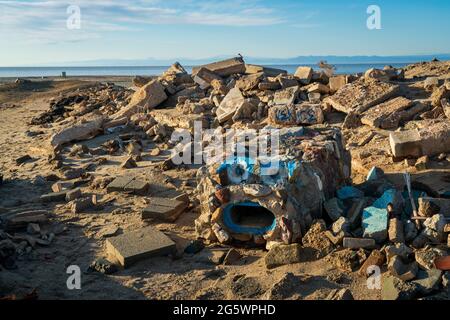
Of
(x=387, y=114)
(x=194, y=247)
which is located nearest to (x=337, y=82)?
(x=387, y=114)

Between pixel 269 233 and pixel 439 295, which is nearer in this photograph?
pixel 439 295

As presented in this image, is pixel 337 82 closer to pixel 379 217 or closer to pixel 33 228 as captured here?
pixel 379 217

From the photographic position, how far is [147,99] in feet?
44.6

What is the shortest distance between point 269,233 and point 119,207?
2.80 m

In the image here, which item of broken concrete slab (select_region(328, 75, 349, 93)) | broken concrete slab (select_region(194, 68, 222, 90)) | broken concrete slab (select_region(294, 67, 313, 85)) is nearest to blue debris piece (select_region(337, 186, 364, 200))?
broken concrete slab (select_region(328, 75, 349, 93))

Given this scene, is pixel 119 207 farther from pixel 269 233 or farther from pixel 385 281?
pixel 385 281

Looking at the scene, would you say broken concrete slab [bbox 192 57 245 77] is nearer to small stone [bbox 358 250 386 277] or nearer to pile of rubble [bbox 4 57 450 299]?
pile of rubble [bbox 4 57 450 299]

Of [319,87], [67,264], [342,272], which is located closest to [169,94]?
[319,87]

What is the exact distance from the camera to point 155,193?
7.45 meters

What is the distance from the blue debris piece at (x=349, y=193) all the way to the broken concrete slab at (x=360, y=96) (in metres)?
4.29

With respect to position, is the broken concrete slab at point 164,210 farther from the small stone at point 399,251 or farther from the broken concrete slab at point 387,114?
the broken concrete slab at point 387,114

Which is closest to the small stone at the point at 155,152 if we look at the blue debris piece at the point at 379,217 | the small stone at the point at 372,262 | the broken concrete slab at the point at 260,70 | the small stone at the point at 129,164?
the small stone at the point at 129,164

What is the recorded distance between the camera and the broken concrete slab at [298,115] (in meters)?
10.1

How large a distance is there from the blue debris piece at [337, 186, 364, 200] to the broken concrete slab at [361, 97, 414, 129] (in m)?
3.76
